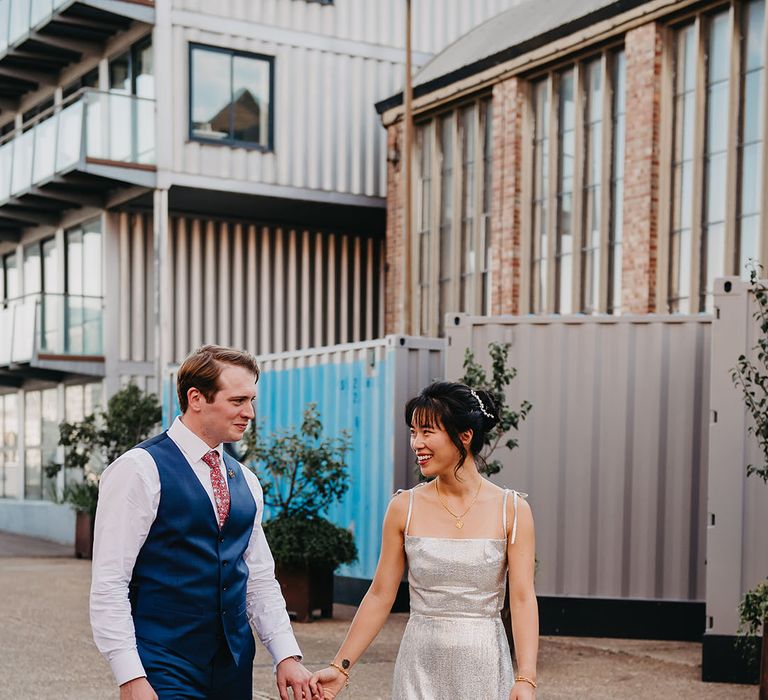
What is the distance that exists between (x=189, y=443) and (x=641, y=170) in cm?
1399

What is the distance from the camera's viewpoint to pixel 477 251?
21.1 meters

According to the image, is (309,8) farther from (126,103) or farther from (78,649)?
(78,649)

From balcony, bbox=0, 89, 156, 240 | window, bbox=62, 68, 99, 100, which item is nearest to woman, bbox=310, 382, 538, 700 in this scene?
balcony, bbox=0, 89, 156, 240

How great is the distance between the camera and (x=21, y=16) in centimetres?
2359

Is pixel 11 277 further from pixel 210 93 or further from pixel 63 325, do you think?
pixel 210 93

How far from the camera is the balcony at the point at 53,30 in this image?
21906mm

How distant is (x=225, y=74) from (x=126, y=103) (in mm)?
1817

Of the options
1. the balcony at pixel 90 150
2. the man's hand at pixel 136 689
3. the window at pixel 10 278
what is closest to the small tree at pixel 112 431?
the balcony at pixel 90 150

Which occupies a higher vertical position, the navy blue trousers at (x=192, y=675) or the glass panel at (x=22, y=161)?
the glass panel at (x=22, y=161)

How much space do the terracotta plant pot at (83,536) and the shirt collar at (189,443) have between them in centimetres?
1652

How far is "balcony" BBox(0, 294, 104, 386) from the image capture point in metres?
22.9

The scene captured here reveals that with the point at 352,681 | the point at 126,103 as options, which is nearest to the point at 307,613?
the point at 352,681

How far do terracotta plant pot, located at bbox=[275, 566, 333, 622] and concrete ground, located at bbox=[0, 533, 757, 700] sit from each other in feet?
0.64

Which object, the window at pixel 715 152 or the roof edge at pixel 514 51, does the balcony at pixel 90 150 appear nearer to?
the roof edge at pixel 514 51
